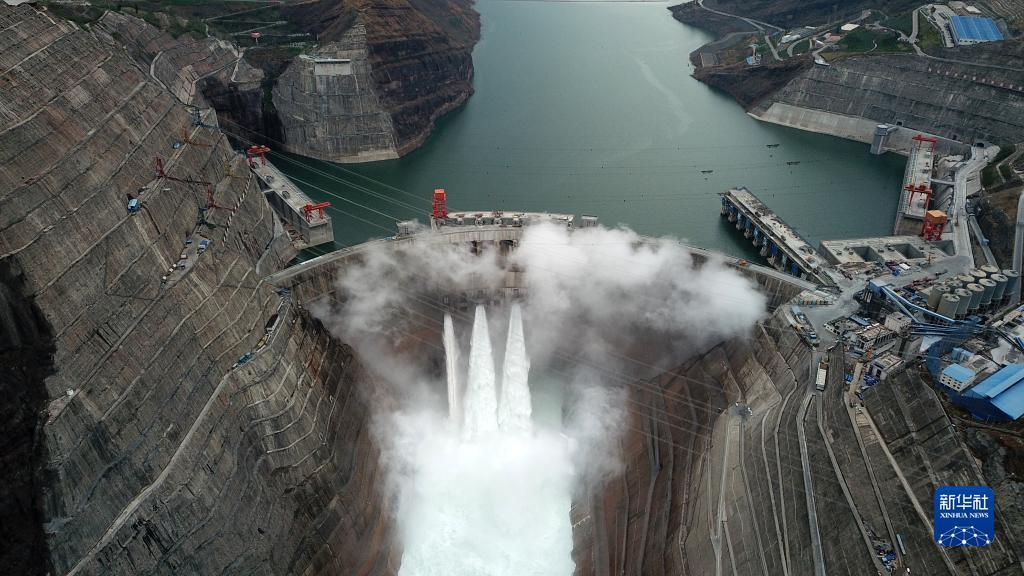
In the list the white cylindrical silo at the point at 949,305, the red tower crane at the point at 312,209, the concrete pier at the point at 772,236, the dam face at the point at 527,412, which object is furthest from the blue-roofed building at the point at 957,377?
the red tower crane at the point at 312,209

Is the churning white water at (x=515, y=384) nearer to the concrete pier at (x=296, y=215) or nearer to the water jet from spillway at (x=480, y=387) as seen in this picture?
the water jet from spillway at (x=480, y=387)

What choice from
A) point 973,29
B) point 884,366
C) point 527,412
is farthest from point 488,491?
point 973,29

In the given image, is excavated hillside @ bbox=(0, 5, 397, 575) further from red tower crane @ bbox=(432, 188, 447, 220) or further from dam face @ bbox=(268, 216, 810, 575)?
red tower crane @ bbox=(432, 188, 447, 220)

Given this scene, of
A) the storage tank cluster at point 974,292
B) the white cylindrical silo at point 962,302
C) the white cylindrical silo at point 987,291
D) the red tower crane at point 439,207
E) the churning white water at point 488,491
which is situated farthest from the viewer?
the red tower crane at point 439,207

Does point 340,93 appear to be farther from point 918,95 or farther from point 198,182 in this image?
point 918,95

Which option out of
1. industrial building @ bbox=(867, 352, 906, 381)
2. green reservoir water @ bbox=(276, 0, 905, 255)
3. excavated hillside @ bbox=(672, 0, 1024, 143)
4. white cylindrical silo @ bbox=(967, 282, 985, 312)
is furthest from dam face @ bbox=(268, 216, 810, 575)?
excavated hillside @ bbox=(672, 0, 1024, 143)

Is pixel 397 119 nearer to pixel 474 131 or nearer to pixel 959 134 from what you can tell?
pixel 474 131

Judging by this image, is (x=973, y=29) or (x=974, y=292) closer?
(x=974, y=292)
